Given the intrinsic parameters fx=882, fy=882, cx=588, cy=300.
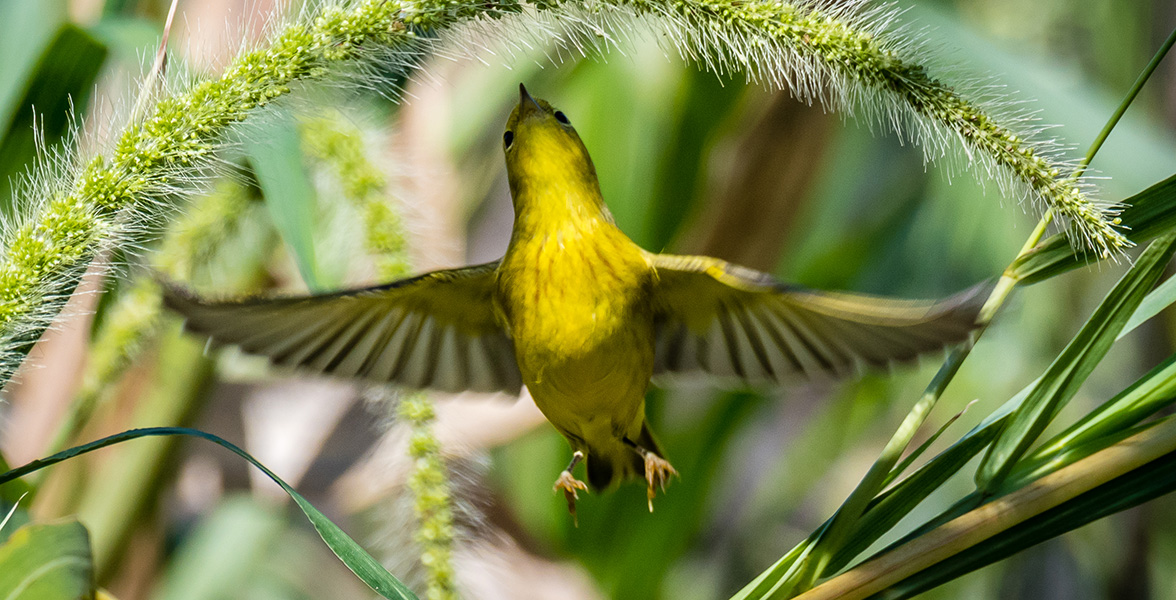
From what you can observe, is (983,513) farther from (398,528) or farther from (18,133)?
(18,133)

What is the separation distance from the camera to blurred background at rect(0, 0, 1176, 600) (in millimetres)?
1068

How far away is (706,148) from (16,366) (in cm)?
95

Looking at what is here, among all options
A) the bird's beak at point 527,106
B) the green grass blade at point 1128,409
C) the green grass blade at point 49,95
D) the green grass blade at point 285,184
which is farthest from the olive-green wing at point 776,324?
the green grass blade at point 49,95

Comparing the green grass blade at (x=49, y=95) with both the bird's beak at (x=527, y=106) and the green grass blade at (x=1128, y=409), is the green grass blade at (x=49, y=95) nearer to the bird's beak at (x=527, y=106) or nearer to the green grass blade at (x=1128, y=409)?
the bird's beak at (x=527, y=106)

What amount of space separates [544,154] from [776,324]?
1.03ft

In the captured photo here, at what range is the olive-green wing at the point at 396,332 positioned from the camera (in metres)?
0.86

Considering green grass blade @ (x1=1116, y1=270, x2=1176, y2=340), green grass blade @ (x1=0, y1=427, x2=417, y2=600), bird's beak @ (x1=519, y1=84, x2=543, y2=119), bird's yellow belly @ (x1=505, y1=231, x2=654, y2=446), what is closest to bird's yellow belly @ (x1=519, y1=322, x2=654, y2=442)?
bird's yellow belly @ (x1=505, y1=231, x2=654, y2=446)

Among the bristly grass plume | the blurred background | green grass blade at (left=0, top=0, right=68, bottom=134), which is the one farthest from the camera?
the blurred background

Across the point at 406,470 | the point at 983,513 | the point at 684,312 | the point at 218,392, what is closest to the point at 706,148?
the point at 684,312

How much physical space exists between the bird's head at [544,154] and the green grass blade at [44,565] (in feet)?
1.74

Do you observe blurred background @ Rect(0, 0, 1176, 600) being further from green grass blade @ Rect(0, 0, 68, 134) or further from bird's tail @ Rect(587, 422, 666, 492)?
bird's tail @ Rect(587, 422, 666, 492)

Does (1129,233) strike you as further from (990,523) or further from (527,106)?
(527,106)

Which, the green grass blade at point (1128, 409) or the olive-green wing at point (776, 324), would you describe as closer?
the green grass blade at point (1128, 409)

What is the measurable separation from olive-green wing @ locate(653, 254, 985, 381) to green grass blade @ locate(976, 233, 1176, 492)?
0.21ft
